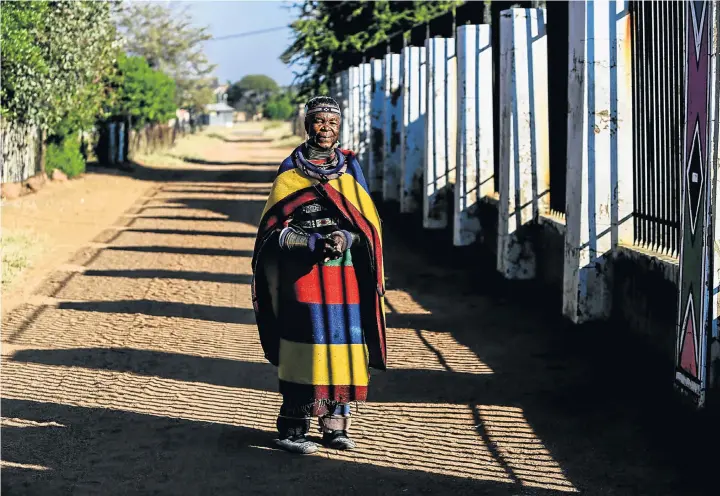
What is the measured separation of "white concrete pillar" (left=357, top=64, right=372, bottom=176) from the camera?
24.6 meters

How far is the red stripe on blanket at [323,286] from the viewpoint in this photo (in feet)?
20.5

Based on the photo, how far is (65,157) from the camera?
96.7 feet

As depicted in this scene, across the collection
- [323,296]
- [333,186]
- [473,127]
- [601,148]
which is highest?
[473,127]

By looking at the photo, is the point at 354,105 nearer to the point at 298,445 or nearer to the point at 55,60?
the point at 55,60

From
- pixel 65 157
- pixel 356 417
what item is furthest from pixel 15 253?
pixel 65 157

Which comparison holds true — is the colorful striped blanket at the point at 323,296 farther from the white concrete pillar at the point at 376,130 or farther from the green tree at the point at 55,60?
the white concrete pillar at the point at 376,130

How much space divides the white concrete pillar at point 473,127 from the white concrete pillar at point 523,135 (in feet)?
5.18

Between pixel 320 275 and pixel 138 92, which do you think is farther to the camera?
pixel 138 92

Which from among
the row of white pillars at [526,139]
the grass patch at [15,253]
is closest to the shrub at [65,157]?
the grass patch at [15,253]

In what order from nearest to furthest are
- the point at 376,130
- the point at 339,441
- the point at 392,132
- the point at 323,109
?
the point at 323,109 → the point at 339,441 → the point at 392,132 → the point at 376,130

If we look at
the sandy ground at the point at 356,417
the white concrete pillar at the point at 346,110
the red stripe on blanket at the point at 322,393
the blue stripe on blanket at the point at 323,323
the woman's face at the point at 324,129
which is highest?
the white concrete pillar at the point at 346,110

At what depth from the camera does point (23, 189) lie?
971 inches

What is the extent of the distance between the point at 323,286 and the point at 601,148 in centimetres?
304

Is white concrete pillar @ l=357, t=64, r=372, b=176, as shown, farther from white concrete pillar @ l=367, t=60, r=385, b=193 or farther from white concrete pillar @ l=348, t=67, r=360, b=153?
white concrete pillar @ l=348, t=67, r=360, b=153
